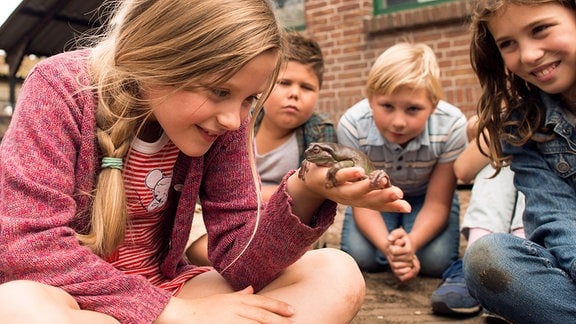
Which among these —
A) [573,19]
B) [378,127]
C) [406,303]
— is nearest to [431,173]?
[378,127]

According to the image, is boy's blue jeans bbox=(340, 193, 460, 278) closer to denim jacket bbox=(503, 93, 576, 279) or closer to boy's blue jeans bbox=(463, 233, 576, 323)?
denim jacket bbox=(503, 93, 576, 279)

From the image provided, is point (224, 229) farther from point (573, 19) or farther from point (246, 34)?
point (573, 19)

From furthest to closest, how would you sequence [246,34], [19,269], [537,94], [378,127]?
[378,127], [537,94], [246,34], [19,269]

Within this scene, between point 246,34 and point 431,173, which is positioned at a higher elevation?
point 246,34

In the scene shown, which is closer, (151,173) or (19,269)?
(19,269)

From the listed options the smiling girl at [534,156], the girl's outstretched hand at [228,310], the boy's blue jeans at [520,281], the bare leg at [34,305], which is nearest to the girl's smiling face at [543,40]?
the smiling girl at [534,156]

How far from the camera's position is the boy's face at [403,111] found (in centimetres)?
303

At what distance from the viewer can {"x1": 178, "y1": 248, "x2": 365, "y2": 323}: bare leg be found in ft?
5.54

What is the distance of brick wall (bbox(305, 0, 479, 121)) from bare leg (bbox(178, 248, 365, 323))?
13.7ft

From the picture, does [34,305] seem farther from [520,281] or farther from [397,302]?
[397,302]

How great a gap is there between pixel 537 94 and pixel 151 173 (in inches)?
57.1

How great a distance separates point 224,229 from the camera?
1.84 meters

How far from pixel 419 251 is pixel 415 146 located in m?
0.60

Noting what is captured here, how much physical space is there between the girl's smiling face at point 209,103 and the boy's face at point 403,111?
1555 millimetres
